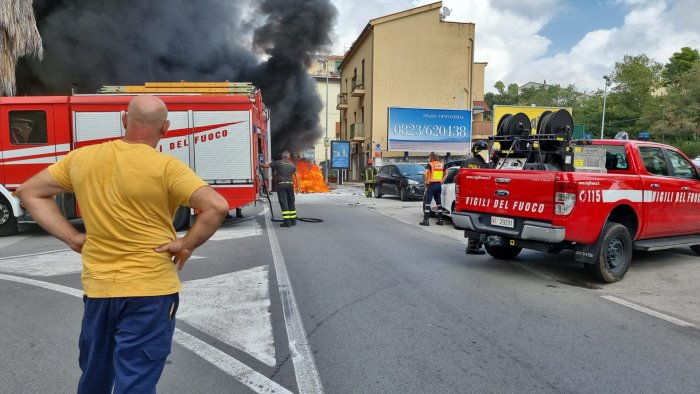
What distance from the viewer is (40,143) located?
31.7ft

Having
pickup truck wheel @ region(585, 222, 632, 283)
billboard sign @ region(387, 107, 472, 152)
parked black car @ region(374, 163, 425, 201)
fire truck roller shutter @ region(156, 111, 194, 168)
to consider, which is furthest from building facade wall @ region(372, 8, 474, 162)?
pickup truck wheel @ region(585, 222, 632, 283)

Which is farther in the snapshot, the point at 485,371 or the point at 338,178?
the point at 338,178

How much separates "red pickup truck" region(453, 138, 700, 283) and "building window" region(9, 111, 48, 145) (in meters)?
8.22

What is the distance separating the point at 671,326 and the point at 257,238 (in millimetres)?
6690

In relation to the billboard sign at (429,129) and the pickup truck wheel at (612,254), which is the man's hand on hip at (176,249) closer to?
the pickup truck wheel at (612,254)

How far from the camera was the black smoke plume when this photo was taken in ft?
51.1

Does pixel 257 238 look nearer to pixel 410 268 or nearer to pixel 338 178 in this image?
pixel 410 268

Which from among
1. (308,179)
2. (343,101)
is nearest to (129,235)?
(308,179)

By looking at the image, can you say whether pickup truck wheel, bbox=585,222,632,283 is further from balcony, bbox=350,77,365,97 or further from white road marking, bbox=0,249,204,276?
balcony, bbox=350,77,365,97

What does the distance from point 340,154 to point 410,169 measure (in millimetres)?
11235

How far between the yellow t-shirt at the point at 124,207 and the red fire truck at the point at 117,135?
762 cm

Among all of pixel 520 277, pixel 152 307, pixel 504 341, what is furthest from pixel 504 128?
pixel 152 307

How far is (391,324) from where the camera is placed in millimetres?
4328

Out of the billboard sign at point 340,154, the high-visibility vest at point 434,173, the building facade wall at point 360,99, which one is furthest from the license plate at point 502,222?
the building facade wall at point 360,99
